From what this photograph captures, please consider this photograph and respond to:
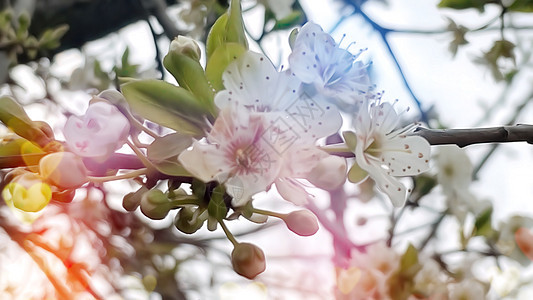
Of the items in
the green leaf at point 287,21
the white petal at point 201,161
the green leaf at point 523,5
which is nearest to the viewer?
the white petal at point 201,161

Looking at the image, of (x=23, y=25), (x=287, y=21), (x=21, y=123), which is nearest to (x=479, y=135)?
(x=21, y=123)

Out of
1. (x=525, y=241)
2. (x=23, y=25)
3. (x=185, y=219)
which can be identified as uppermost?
(x=185, y=219)

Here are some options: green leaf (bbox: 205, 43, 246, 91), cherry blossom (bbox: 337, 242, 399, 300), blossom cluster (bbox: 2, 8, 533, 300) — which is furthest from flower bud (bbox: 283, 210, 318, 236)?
cherry blossom (bbox: 337, 242, 399, 300)

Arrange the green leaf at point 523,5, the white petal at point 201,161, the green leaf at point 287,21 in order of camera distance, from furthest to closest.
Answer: the green leaf at point 287,21
the green leaf at point 523,5
the white petal at point 201,161

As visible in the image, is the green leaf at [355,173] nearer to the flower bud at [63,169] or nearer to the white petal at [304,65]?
the white petal at [304,65]

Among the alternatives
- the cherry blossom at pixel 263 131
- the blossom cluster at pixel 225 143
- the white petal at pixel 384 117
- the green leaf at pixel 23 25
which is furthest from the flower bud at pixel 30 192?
the green leaf at pixel 23 25

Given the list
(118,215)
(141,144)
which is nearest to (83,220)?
(118,215)

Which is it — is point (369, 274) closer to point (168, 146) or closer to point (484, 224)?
point (484, 224)
